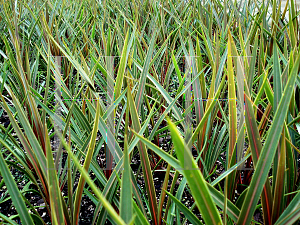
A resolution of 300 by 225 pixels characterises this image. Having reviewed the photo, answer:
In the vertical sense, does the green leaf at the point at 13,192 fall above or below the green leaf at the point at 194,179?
→ below

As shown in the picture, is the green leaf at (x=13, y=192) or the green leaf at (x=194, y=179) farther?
the green leaf at (x=13, y=192)

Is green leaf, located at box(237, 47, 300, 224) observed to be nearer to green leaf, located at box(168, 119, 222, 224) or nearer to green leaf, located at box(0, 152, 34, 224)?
green leaf, located at box(168, 119, 222, 224)

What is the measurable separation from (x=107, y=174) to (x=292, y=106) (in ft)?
1.18

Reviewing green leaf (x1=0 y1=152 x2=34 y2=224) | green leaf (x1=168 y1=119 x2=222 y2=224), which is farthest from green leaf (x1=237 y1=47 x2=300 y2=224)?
green leaf (x1=0 y1=152 x2=34 y2=224)

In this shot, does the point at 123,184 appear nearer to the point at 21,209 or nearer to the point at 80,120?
the point at 21,209

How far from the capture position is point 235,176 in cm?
50

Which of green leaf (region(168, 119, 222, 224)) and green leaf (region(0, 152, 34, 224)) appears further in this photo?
green leaf (region(0, 152, 34, 224))

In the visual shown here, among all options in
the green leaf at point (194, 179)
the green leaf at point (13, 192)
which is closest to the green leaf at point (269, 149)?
the green leaf at point (194, 179)

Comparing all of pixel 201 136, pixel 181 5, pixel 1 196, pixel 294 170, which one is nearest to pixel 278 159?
pixel 294 170

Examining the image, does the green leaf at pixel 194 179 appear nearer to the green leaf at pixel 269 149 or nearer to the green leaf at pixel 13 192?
the green leaf at pixel 269 149

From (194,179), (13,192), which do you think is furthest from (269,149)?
(13,192)

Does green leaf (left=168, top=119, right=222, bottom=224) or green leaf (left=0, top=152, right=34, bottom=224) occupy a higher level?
green leaf (left=168, top=119, right=222, bottom=224)

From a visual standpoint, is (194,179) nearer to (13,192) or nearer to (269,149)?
(269,149)

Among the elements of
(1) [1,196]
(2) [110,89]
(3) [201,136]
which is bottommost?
(1) [1,196]
